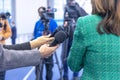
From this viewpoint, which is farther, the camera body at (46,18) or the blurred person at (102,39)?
the camera body at (46,18)

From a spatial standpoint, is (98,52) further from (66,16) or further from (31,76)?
(31,76)

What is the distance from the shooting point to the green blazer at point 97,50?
5.23 feet

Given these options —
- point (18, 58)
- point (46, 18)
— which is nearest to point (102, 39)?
point (18, 58)

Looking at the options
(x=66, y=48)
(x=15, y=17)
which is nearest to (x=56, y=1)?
(x=15, y=17)

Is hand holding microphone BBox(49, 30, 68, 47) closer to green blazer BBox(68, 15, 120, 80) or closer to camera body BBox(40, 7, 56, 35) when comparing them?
green blazer BBox(68, 15, 120, 80)

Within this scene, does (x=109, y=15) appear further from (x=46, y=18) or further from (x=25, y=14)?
(x=25, y=14)

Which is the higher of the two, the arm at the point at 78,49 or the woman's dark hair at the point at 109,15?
the woman's dark hair at the point at 109,15

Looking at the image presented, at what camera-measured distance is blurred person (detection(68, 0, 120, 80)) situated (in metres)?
1.58

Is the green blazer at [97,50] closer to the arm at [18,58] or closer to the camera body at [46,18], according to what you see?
the arm at [18,58]

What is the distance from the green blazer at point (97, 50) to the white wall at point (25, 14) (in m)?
9.86

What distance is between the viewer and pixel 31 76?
5582 millimetres

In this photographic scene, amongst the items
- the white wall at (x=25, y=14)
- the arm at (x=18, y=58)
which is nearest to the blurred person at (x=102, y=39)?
the arm at (x=18, y=58)

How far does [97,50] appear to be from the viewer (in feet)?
5.28

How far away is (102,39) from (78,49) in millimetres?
151
